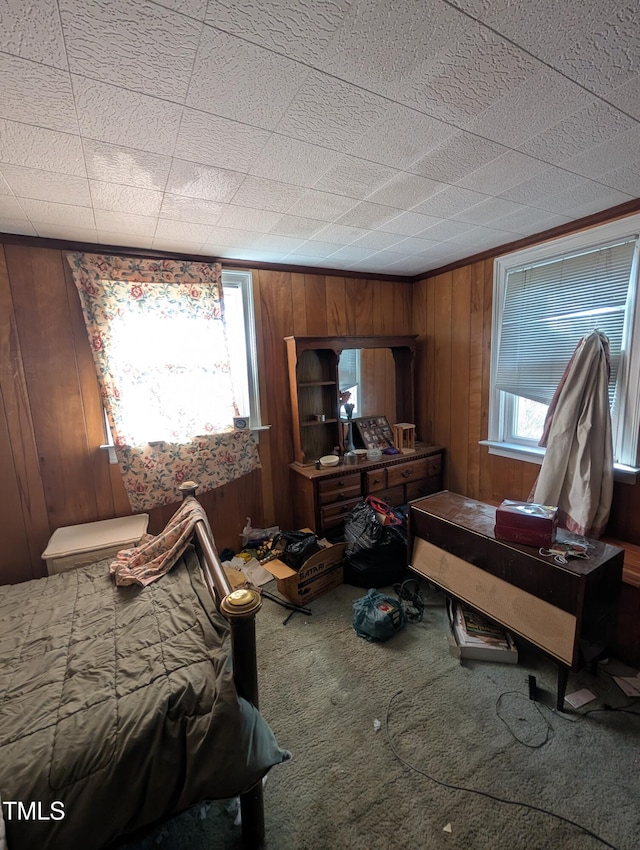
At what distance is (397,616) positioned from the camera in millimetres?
2205

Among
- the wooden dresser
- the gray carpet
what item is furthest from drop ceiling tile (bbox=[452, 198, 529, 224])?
the gray carpet

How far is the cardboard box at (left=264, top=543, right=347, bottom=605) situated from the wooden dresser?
0.34 m

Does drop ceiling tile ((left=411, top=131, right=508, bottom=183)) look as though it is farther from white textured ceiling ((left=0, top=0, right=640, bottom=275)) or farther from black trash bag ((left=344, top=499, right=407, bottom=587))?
black trash bag ((left=344, top=499, right=407, bottom=587))

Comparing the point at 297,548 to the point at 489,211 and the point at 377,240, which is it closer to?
the point at 377,240

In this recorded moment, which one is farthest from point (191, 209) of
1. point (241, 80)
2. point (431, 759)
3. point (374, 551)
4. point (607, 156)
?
point (431, 759)

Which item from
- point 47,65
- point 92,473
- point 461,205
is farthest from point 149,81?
point 92,473

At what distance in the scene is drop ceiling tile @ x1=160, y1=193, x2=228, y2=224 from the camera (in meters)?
1.86

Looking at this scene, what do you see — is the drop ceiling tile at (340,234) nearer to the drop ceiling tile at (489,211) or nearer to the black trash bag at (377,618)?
the drop ceiling tile at (489,211)

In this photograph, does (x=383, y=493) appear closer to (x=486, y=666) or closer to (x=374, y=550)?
(x=374, y=550)

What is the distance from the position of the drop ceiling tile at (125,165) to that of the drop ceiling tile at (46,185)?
0.14 m

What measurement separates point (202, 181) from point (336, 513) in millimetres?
2334

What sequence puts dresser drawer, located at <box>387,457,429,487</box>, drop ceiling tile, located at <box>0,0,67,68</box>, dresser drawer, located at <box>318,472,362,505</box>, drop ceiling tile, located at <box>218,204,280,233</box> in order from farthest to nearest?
dresser drawer, located at <box>387,457,429,487</box> < dresser drawer, located at <box>318,472,362,505</box> < drop ceiling tile, located at <box>218,204,280,233</box> < drop ceiling tile, located at <box>0,0,67,68</box>

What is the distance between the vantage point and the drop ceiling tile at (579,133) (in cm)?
132

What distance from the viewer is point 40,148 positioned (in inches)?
54.6
